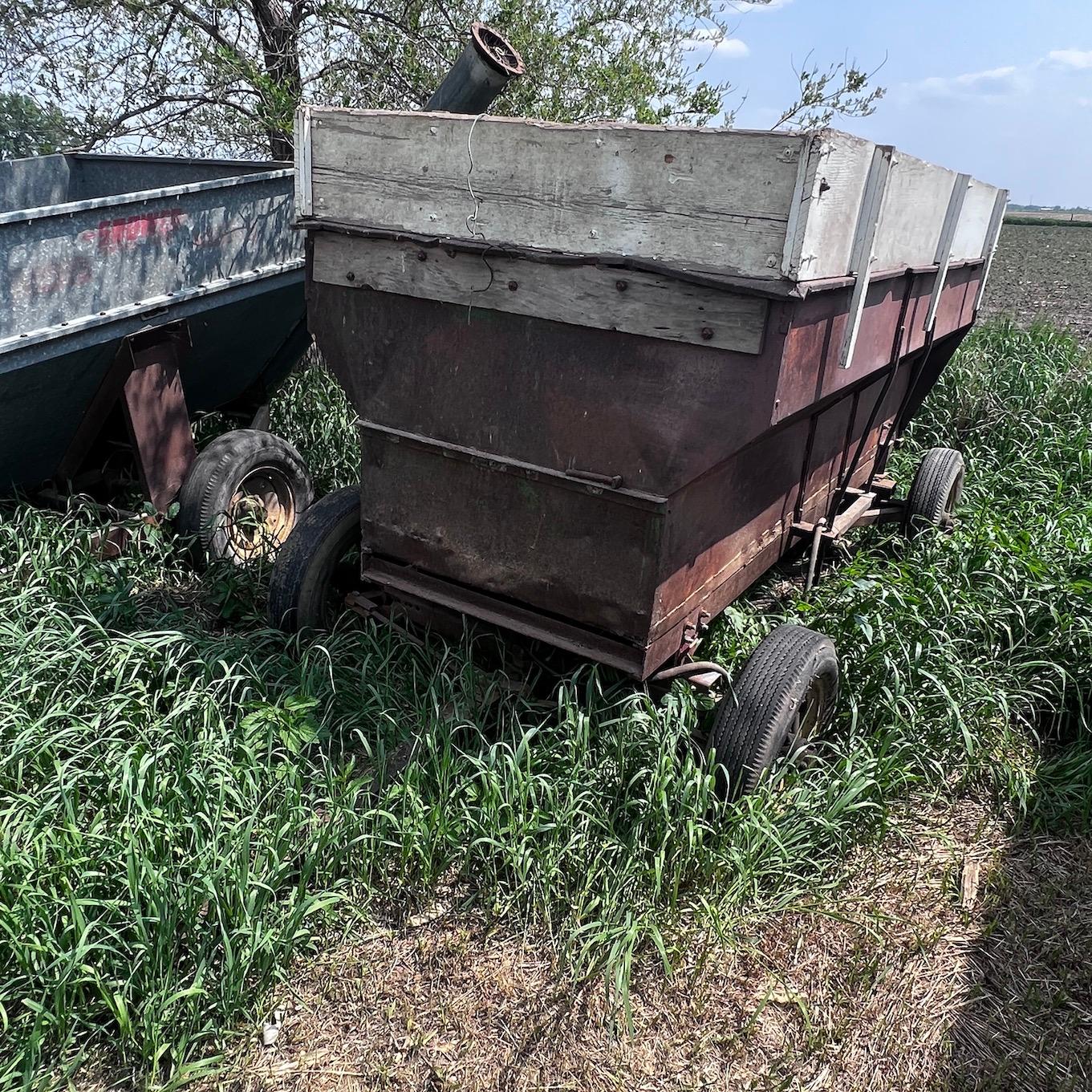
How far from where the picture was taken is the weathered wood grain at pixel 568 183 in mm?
2225

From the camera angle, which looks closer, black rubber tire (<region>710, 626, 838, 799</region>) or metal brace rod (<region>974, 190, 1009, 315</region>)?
black rubber tire (<region>710, 626, 838, 799</region>)

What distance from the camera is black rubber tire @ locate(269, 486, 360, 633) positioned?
3.49 m

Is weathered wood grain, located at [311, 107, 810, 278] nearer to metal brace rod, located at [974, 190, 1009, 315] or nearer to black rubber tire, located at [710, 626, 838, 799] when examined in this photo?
black rubber tire, located at [710, 626, 838, 799]

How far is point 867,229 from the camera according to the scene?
2.68 metres

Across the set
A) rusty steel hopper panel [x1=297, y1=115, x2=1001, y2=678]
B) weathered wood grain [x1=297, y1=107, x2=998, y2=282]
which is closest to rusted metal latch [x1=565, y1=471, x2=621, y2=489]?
rusty steel hopper panel [x1=297, y1=115, x2=1001, y2=678]

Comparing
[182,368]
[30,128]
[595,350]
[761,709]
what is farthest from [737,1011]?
[30,128]

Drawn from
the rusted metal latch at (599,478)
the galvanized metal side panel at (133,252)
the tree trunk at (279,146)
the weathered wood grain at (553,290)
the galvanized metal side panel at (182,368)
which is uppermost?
the tree trunk at (279,146)

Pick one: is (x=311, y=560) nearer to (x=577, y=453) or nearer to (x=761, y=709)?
(x=577, y=453)

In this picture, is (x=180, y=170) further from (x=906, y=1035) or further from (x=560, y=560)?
(x=906, y=1035)

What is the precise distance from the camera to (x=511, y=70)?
332 centimetres

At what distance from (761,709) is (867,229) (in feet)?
4.97

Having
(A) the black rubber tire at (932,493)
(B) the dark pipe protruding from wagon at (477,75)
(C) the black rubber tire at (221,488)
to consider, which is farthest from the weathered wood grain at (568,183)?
(A) the black rubber tire at (932,493)

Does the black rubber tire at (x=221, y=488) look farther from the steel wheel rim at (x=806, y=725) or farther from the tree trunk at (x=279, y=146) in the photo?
the tree trunk at (x=279, y=146)

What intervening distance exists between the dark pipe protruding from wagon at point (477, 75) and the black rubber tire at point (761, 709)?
229 centimetres
